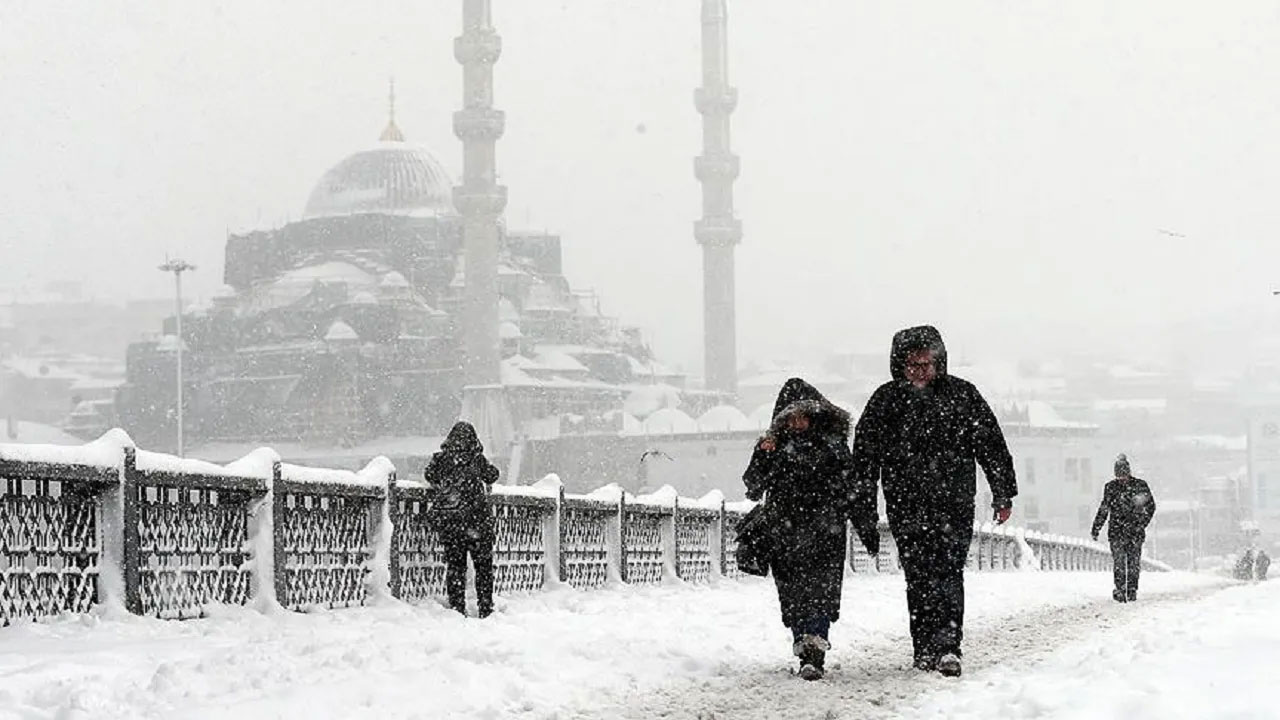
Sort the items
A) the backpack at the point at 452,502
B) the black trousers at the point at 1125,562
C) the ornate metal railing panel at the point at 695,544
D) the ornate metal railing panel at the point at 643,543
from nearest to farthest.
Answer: the backpack at the point at 452,502, the ornate metal railing panel at the point at 643,543, the black trousers at the point at 1125,562, the ornate metal railing panel at the point at 695,544

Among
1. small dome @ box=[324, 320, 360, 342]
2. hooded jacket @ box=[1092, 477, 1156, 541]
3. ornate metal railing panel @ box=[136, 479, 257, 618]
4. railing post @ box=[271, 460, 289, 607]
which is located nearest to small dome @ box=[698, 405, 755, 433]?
small dome @ box=[324, 320, 360, 342]

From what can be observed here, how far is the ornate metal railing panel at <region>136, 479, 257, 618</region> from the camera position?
26.6 ft

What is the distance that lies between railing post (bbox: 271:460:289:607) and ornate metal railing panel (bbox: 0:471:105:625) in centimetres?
149

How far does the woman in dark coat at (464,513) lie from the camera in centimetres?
1059

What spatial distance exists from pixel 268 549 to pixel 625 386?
88641 millimetres

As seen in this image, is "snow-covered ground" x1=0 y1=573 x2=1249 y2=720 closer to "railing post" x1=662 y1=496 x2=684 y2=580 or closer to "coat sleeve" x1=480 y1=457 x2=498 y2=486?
"coat sleeve" x1=480 y1=457 x2=498 y2=486

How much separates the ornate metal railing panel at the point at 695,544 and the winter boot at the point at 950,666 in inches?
353

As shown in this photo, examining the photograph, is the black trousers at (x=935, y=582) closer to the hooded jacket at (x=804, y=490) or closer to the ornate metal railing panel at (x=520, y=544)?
the hooded jacket at (x=804, y=490)

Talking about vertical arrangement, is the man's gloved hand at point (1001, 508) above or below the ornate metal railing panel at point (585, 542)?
above

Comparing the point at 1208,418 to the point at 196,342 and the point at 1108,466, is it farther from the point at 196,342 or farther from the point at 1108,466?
the point at 196,342

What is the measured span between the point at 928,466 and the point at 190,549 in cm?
355

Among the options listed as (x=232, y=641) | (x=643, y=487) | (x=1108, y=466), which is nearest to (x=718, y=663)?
(x=232, y=641)

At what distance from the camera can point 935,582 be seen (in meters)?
7.09

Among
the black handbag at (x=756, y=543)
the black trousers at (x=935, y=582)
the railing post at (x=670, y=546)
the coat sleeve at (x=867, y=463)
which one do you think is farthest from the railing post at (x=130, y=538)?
the railing post at (x=670, y=546)
